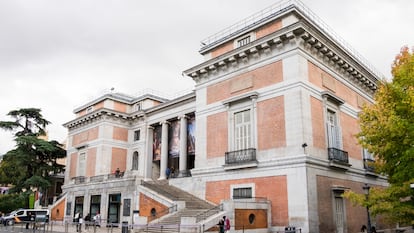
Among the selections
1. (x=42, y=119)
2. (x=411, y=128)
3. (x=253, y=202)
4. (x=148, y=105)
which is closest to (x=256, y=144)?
(x=253, y=202)

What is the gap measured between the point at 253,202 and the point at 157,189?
766cm

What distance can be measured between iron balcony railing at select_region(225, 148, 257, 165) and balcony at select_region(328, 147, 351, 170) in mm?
4249

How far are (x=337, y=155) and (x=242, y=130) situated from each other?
5704mm

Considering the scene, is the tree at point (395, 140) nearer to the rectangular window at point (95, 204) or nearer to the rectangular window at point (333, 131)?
the rectangular window at point (333, 131)

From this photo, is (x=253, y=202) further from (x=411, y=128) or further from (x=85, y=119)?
(x=85, y=119)

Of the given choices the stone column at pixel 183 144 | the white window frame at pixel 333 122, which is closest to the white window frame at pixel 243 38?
the white window frame at pixel 333 122

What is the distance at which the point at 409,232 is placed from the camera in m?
23.6

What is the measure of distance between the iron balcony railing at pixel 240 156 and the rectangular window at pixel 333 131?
15.3ft

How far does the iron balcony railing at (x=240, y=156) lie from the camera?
2088 centimetres

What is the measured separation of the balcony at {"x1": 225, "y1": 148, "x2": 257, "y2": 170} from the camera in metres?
20.8

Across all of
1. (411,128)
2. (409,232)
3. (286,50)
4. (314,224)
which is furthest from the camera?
(409,232)

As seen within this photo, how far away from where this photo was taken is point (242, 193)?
2106 cm

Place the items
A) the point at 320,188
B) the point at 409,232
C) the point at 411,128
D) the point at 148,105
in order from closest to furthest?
the point at 411,128
the point at 320,188
the point at 409,232
the point at 148,105

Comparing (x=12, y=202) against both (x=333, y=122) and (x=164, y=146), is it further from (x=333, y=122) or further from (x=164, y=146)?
(x=333, y=122)
